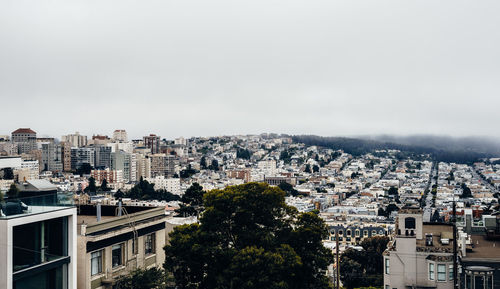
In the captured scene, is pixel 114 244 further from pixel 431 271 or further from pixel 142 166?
pixel 142 166

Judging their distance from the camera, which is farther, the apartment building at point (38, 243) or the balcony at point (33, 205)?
the balcony at point (33, 205)


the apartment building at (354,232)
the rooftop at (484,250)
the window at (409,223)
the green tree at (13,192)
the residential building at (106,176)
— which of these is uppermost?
the green tree at (13,192)

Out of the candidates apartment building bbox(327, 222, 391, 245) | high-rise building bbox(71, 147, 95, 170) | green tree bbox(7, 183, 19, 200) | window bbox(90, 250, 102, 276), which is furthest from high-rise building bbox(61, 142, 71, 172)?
green tree bbox(7, 183, 19, 200)

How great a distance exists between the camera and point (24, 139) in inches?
7687

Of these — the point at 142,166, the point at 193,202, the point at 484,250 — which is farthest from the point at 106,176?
→ the point at 484,250

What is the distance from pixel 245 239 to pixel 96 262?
16.6 ft

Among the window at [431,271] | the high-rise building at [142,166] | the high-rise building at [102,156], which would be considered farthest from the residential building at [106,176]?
the window at [431,271]

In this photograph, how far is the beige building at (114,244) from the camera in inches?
676

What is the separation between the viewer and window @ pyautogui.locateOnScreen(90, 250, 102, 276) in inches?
695

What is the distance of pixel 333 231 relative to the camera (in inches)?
3088

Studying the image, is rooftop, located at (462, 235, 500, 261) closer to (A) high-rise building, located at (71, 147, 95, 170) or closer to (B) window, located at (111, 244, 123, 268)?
(B) window, located at (111, 244, 123, 268)

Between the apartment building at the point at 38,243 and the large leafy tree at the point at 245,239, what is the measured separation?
5320mm

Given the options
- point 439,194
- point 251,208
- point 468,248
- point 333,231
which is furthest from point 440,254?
point 439,194

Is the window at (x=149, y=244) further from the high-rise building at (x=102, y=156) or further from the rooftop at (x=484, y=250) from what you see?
the high-rise building at (x=102, y=156)
